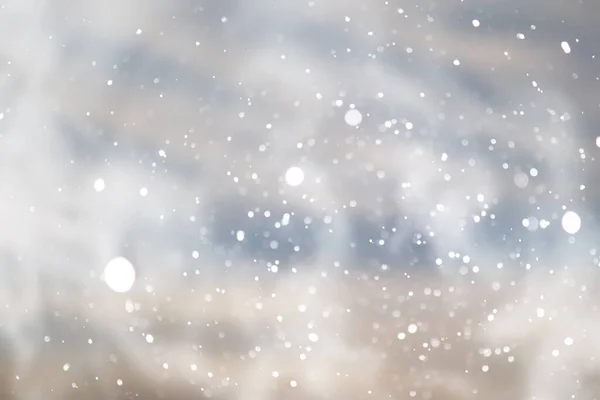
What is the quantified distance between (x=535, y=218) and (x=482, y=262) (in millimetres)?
26

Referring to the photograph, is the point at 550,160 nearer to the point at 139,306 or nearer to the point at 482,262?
the point at 482,262

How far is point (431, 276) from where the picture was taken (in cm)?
23

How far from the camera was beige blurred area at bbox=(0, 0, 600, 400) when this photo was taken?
9.1 inches

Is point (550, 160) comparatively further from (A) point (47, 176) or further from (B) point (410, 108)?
(A) point (47, 176)

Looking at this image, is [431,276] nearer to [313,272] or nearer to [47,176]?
[313,272]

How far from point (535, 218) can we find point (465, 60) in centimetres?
6

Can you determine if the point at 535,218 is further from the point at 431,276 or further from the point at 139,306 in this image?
the point at 139,306

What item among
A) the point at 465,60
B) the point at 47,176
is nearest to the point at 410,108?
the point at 465,60

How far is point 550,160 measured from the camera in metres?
0.24

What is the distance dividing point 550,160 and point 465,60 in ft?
0.16

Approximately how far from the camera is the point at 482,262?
0.77 ft

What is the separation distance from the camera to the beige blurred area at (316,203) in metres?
0.23

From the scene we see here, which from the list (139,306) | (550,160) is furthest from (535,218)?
(139,306)

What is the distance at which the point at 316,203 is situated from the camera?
0.23 m
